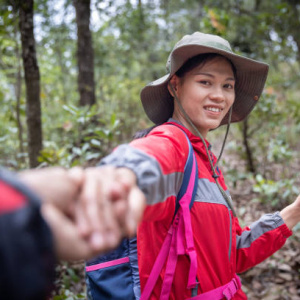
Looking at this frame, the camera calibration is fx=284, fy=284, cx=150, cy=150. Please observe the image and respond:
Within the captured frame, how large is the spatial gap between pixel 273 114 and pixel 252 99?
273 cm

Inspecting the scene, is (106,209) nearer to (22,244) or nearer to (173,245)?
(22,244)

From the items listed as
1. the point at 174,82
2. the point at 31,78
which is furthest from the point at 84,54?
the point at 174,82

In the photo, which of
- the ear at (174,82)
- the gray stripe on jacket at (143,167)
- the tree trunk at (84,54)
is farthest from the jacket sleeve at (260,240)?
the tree trunk at (84,54)

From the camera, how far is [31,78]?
255cm

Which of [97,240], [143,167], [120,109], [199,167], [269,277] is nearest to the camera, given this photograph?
[97,240]

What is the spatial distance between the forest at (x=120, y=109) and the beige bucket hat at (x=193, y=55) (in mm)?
977

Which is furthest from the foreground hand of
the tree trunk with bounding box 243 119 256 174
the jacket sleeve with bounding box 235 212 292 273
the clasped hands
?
the tree trunk with bounding box 243 119 256 174

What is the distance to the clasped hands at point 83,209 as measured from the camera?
519 mm

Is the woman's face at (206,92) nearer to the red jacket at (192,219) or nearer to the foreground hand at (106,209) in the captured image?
the red jacket at (192,219)

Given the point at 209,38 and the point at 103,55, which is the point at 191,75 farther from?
the point at 103,55

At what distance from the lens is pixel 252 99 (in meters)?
1.88

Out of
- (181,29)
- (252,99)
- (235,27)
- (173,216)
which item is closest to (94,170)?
(173,216)

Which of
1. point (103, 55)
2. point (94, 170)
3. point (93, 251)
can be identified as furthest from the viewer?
point (103, 55)

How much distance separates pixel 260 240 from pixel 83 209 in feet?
4.50
